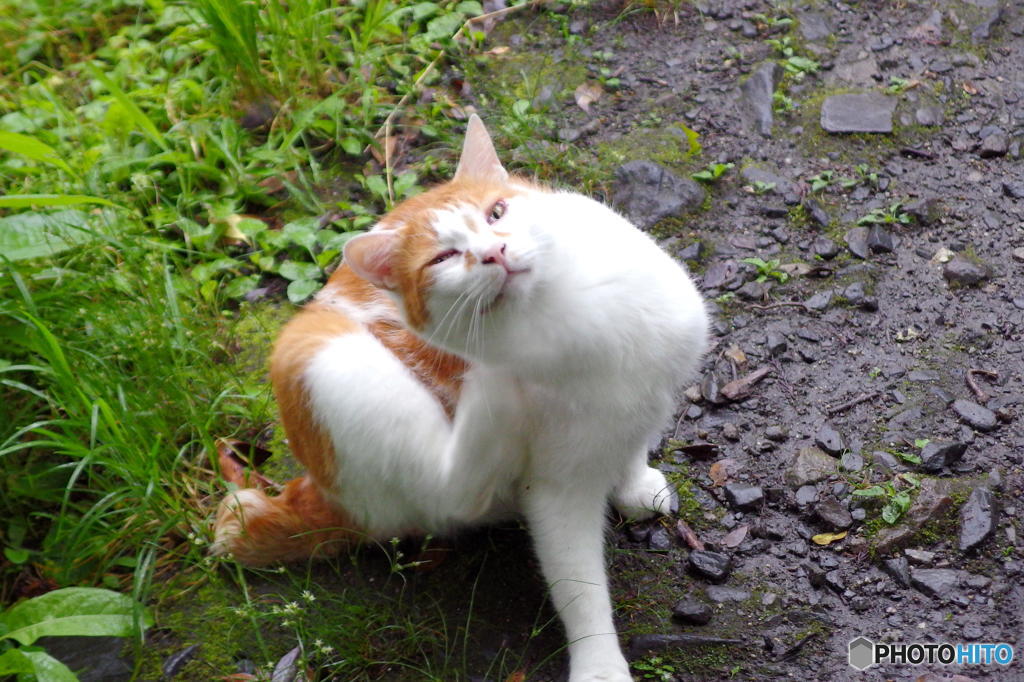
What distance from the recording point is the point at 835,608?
8.13 feet

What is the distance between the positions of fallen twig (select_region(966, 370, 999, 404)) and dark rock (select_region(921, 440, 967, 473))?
19 cm

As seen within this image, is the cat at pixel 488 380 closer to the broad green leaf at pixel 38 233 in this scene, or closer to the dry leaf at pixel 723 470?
the dry leaf at pixel 723 470

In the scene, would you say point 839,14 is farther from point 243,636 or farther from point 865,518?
point 243,636

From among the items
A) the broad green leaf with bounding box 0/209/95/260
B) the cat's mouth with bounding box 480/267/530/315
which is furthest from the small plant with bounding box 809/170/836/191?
the broad green leaf with bounding box 0/209/95/260

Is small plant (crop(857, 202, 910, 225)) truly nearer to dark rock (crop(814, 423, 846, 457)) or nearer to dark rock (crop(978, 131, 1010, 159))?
dark rock (crop(978, 131, 1010, 159))

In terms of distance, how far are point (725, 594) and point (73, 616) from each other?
5.80 feet

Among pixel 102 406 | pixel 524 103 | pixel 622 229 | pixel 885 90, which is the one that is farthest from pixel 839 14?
pixel 102 406

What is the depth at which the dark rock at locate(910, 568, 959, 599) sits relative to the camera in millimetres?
2430

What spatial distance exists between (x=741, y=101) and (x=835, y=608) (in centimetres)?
221

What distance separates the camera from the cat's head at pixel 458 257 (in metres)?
2.07

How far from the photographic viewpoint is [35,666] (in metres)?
2.44

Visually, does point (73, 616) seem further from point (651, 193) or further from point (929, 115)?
point (929, 115)

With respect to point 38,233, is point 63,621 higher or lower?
lower

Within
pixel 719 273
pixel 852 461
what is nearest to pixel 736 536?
pixel 852 461
